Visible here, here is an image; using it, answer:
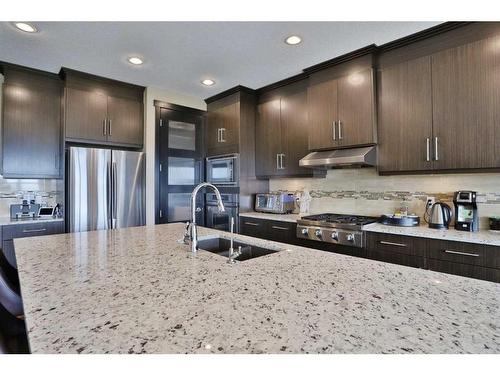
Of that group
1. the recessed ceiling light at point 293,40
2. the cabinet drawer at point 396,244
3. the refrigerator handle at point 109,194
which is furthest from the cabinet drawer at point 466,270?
the refrigerator handle at point 109,194

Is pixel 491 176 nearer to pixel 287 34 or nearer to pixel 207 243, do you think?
pixel 287 34

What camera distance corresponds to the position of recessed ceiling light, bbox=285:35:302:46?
2.34 metres

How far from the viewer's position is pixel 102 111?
11.0ft

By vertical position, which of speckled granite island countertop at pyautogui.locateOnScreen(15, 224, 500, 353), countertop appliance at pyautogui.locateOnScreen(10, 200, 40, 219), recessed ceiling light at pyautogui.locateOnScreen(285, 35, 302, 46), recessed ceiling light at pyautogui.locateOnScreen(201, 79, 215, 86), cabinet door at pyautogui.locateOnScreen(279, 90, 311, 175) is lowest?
speckled granite island countertop at pyautogui.locateOnScreen(15, 224, 500, 353)

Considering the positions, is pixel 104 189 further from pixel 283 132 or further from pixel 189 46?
pixel 283 132

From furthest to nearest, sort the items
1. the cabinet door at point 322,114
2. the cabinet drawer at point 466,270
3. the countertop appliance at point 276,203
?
the countertop appliance at point 276,203
the cabinet door at point 322,114
the cabinet drawer at point 466,270

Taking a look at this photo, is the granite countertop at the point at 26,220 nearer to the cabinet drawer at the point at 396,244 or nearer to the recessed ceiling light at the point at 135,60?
the recessed ceiling light at the point at 135,60

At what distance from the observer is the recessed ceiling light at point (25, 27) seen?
83.4 inches

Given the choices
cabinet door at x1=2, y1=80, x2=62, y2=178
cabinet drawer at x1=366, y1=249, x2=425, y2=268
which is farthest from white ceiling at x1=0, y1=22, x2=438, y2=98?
cabinet drawer at x1=366, y1=249, x2=425, y2=268

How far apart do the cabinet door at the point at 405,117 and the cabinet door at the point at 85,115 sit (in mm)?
3132

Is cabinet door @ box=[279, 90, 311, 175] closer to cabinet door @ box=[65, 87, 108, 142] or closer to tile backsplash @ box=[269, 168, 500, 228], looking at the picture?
tile backsplash @ box=[269, 168, 500, 228]

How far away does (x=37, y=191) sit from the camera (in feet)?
11.0

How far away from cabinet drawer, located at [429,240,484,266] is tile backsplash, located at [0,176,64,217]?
12.3 ft

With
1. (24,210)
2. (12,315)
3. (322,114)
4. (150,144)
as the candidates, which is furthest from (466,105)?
(24,210)
